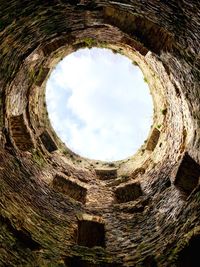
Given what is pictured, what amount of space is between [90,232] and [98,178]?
3.10m

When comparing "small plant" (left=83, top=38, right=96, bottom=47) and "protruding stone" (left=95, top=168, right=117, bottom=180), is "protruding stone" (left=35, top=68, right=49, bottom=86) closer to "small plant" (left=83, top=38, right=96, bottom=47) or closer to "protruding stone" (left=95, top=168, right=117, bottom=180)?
"small plant" (left=83, top=38, right=96, bottom=47)

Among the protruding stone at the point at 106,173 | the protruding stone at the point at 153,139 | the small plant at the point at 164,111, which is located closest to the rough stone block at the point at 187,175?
the small plant at the point at 164,111

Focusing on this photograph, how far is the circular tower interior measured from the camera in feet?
19.9

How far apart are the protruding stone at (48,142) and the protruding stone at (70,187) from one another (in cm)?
120

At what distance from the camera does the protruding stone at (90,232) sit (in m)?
7.53

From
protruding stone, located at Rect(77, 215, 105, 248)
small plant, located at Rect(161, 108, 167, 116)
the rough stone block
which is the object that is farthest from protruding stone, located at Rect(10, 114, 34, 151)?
the rough stone block

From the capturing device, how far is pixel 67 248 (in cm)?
702

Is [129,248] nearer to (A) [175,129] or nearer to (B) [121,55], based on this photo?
(A) [175,129]

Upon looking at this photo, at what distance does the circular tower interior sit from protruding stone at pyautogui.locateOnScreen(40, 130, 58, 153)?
0.16 ft

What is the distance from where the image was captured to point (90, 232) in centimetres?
784

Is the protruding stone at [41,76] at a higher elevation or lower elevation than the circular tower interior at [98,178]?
higher

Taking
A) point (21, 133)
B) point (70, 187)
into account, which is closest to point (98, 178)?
point (70, 187)

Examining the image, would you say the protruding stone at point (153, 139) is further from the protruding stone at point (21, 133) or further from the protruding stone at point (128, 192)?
the protruding stone at point (21, 133)

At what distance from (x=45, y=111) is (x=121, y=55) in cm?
297
